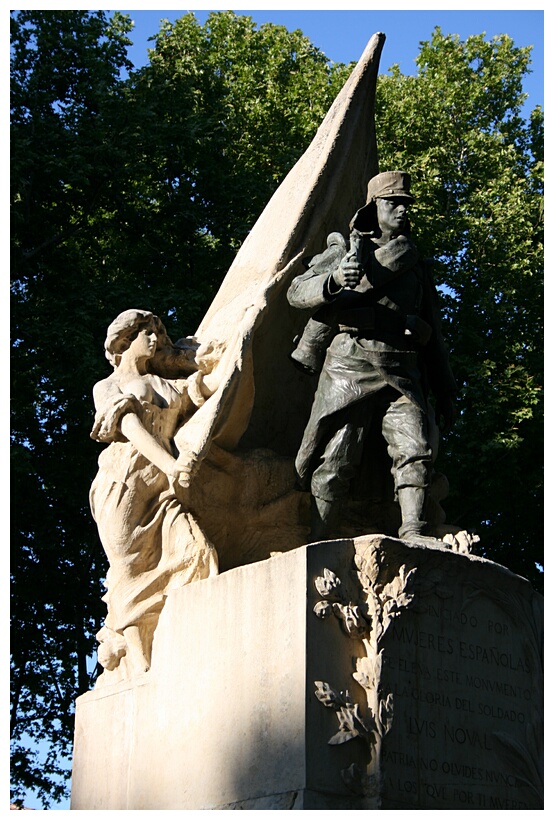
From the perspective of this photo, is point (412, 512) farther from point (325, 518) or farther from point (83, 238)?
point (83, 238)

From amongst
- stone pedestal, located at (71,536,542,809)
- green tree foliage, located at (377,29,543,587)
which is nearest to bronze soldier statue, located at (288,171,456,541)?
stone pedestal, located at (71,536,542,809)

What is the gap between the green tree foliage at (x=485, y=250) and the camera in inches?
606

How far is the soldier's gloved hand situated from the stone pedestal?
1310 millimetres

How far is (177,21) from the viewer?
19.6 meters

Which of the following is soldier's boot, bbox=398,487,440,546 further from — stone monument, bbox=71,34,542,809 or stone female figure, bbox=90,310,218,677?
stone female figure, bbox=90,310,218,677

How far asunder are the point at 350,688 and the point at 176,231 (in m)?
11.8

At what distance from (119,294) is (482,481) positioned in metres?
4.98

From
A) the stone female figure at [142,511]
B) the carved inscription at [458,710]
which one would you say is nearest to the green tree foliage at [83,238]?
the stone female figure at [142,511]

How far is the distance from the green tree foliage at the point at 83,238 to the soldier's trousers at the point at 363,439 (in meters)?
7.61

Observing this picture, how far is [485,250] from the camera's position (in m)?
16.9

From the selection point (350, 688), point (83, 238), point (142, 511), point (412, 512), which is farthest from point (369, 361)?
point (83, 238)
